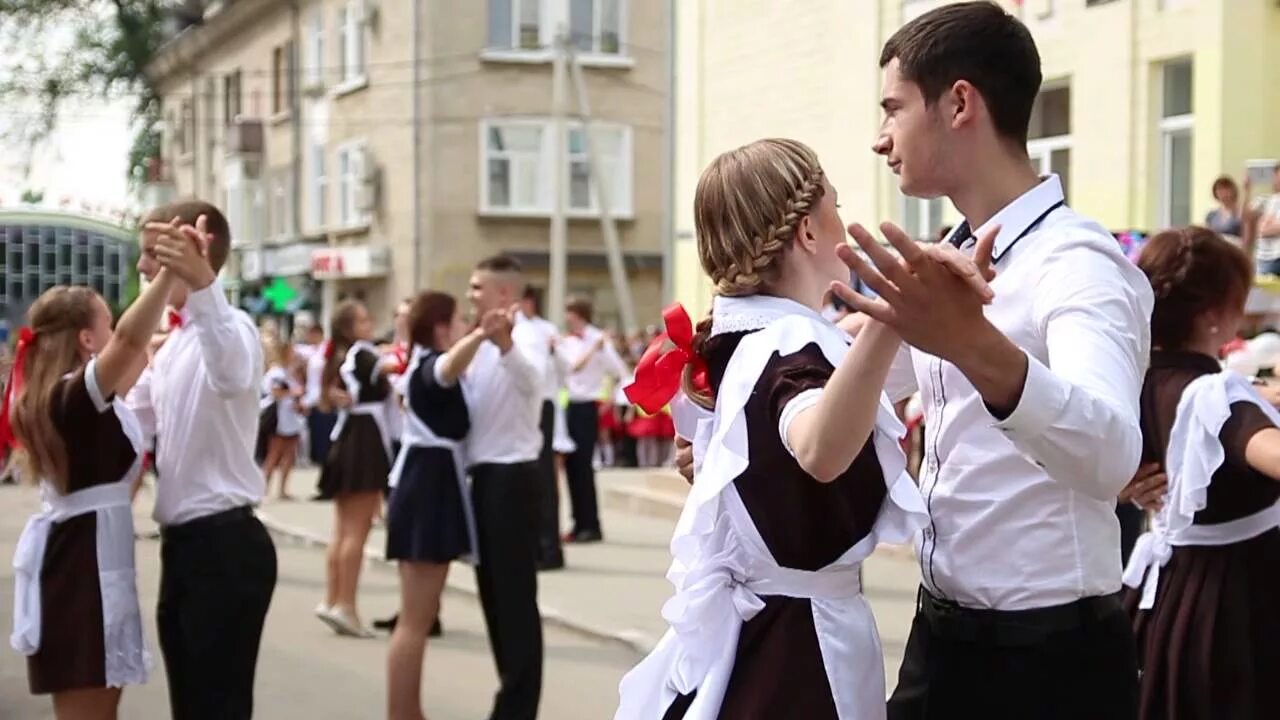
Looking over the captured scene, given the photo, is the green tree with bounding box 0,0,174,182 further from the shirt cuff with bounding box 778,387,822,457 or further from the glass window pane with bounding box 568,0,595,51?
the shirt cuff with bounding box 778,387,822,457

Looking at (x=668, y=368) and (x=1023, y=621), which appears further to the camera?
(x=668, y=368)

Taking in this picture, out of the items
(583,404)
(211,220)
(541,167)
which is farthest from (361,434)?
(541,167)

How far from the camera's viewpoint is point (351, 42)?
34344 mm

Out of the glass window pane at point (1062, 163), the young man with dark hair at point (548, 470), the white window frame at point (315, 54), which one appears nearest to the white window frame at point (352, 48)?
the white window frame at point (315, 54)

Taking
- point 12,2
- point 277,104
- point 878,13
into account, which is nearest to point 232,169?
point 277,104

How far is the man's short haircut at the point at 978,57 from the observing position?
2.82m

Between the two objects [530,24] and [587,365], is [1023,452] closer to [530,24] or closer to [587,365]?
[587,365]

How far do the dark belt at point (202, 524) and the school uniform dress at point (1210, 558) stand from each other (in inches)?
107

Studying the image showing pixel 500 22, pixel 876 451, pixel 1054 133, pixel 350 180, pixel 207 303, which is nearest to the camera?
pixel 876 451

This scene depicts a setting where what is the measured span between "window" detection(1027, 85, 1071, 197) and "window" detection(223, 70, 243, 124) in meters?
29.8

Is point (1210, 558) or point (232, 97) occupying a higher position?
point (232, 97)

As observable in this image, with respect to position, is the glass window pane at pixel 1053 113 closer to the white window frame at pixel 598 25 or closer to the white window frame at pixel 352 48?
the white window frame at pixel 598 25

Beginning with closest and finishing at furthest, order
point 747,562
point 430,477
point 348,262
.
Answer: point 747,562 < point 430,477 < point 348,262

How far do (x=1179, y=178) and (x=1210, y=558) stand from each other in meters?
10.3
